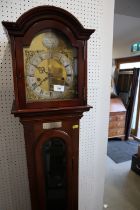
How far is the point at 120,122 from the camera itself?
358 cm

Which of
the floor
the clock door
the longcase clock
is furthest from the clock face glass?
the floor

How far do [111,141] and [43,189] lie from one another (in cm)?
286

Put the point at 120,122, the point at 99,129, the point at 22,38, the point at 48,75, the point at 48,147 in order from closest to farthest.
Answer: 1. the point at 22,38
2. the point at 48,75
3. the point at 48,147
4. the point at 99,129
5. the point at 120,122

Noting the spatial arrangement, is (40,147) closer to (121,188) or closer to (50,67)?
(50,67)

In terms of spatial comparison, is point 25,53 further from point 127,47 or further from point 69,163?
point 127,47

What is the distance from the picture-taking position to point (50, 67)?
0.89 m

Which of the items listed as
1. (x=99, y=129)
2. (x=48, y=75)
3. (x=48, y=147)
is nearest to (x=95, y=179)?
(x=99, y=129)

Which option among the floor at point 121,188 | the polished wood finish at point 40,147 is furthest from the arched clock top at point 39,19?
the floor at point 121,188

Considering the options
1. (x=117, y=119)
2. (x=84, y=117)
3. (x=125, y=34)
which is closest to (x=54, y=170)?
(x=84, y=117)

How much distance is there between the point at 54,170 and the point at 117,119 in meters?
2.73

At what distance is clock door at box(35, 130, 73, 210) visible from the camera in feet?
3.22

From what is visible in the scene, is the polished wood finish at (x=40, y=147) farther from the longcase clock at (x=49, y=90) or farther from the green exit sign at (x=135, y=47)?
the green exit sign at (x=135, y=47)

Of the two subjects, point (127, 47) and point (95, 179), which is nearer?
point (95, 179)

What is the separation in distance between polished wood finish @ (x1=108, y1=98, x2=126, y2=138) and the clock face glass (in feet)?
8.87
